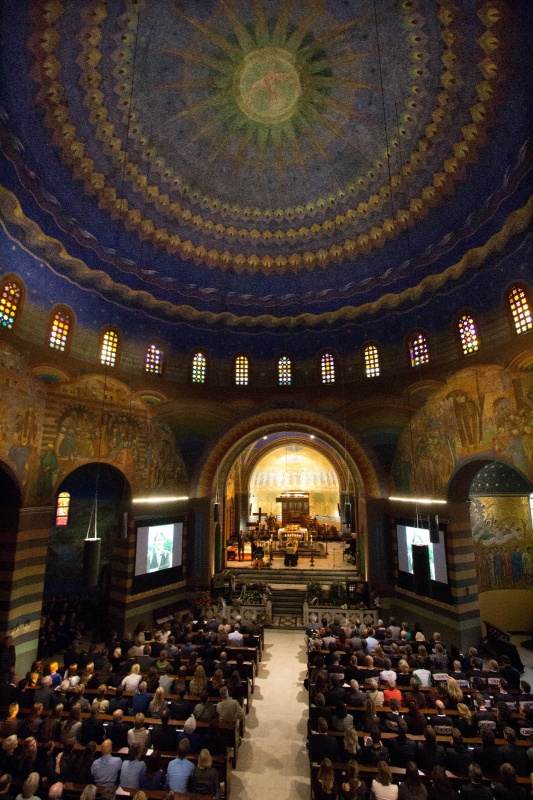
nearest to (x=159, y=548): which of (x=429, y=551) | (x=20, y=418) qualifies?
(x=20, y=418)

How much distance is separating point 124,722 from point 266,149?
2044cm

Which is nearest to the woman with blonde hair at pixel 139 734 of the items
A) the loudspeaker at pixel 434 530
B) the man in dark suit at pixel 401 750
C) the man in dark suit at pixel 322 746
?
the man in dark suit at pixel 322 746

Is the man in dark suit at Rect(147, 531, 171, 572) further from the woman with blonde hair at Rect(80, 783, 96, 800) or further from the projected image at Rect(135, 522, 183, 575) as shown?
the woman with blonde hair at Rect(80, 783, 96, 800)

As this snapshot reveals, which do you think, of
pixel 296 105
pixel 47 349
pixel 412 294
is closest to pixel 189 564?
pixel 47 349

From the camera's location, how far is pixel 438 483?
1809 cm

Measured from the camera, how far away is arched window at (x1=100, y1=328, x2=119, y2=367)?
→ 18.9 m

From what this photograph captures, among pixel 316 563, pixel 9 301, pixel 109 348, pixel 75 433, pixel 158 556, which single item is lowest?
pixel 316 563

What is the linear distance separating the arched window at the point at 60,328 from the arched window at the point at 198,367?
6.77 meters

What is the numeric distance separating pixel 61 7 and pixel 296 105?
8.33m

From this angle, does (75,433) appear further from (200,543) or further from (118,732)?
(118,732)

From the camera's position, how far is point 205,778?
24.2 ft

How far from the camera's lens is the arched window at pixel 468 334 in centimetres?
1709

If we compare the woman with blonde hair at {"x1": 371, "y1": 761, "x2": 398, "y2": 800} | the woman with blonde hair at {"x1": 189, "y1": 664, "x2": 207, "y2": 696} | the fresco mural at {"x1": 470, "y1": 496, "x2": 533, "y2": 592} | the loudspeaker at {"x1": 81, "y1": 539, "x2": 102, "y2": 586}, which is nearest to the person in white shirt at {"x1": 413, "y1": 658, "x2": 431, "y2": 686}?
the woman with blonde hair at {"x1": 371, "y1": 761, "x2": 398, "y2": 800}

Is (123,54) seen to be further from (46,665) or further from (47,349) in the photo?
(46,665)
